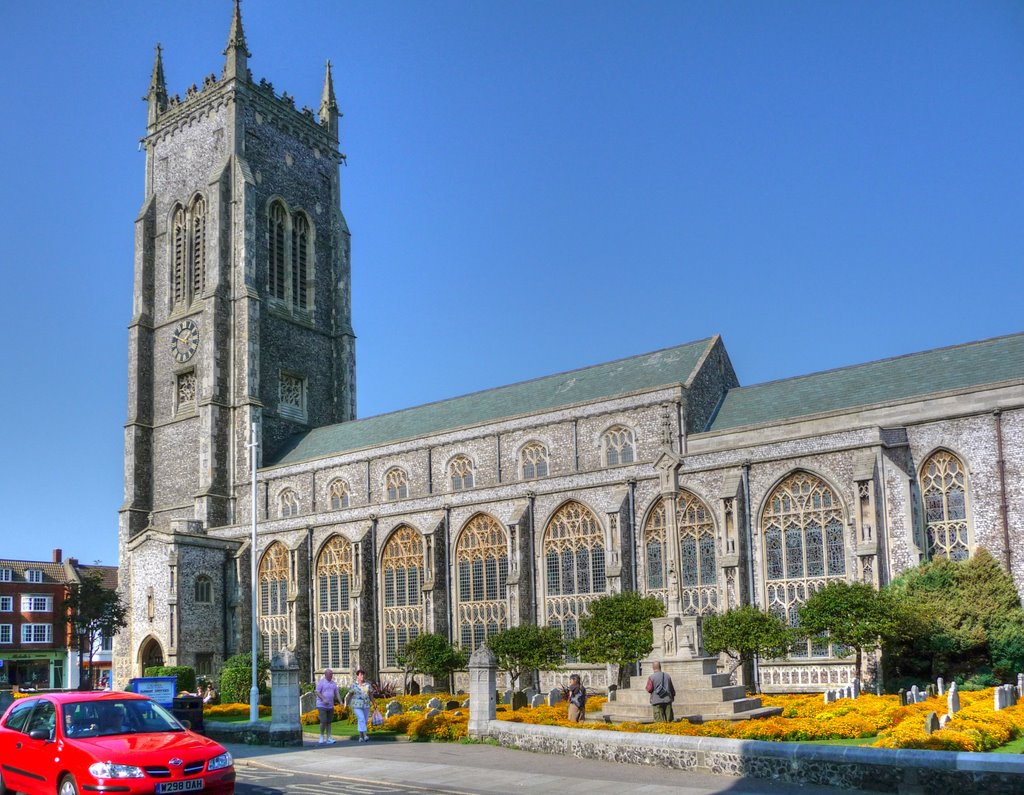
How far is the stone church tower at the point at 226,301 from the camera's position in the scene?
5569 cm

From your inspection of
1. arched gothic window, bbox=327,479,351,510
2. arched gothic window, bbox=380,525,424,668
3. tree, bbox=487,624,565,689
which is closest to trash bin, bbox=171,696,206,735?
tree, bbox=487,624,565,689

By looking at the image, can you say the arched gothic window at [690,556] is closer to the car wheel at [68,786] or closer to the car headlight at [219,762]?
the car headlight at [219,762]

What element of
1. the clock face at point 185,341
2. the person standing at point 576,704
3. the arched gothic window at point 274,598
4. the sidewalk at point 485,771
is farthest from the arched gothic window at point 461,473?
the sidewalk at point 485,771

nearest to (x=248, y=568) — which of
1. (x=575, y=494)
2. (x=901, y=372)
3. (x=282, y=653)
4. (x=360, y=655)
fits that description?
(x=360, y=655)

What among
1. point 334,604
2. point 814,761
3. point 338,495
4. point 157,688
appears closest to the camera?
point 814,761

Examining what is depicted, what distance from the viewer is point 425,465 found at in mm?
47500

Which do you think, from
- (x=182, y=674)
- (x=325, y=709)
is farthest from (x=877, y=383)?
(x=182, y=674)

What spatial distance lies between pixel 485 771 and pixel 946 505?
20.4 m

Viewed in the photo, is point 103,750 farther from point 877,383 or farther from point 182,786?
point 877,383

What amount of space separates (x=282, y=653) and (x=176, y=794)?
1110 centimetres

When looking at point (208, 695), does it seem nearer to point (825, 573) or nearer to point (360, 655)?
point (360, 655)

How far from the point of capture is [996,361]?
3525 centimetres

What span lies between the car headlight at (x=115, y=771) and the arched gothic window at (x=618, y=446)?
29065mm

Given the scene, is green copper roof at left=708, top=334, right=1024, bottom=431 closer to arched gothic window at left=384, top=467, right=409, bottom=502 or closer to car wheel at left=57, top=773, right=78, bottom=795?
arched gothic window at left=384, top=467, right=409, bottom=502
